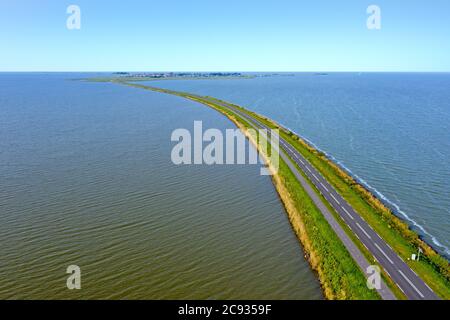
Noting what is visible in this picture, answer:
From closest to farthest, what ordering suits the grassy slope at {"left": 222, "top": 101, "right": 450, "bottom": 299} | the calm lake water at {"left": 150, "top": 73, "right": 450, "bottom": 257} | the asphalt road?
the asphalt road → the grassy slope at {"left": 222, "top": 101, "right": 450, "bottom": 299} → the calm lake water at {"left": 150, "top": 73, "right": 450, "bottom": 257}

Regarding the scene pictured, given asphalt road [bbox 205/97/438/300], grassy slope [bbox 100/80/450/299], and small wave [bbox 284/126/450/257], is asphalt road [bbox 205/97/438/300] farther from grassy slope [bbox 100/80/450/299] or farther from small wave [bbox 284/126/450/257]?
small wave [bbox 284/126/450/257]

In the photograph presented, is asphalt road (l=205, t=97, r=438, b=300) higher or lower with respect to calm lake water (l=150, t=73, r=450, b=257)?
lower

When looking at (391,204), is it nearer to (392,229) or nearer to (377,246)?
(392,229)

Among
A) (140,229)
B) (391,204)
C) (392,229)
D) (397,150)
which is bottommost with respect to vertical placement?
(392,229)

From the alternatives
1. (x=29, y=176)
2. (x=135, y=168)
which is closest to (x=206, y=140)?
(x=135, y=168)

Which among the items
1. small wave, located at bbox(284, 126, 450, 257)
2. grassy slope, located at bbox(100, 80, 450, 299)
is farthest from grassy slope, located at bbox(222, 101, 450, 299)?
small wave, located at bbox(284, 126, 450, 257)

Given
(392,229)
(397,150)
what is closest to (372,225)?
(392,229)

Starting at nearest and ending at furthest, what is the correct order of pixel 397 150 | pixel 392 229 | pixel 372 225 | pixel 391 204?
1. pixel 392 229
2. pixel 372 225
3. pixel 391 204
4. pixel 397 150
